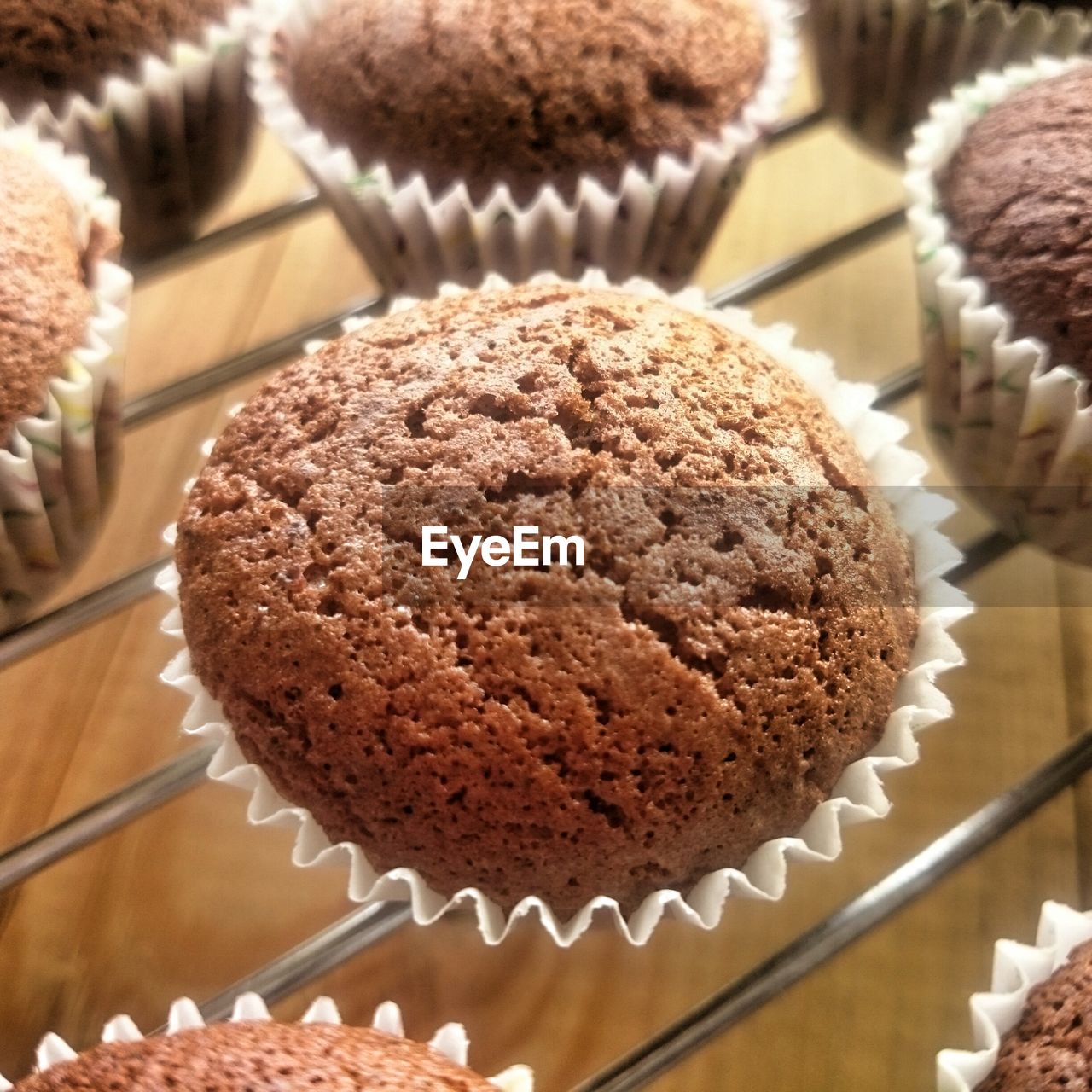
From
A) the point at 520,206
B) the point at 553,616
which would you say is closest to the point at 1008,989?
the point at 553,616

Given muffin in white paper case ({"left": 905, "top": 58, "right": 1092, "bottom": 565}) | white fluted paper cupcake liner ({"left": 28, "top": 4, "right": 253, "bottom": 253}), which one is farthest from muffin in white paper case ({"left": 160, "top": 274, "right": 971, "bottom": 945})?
white fluted paper cupcake liner ({"left": 28, "top": 4, "right": 253, "bottom": 253})

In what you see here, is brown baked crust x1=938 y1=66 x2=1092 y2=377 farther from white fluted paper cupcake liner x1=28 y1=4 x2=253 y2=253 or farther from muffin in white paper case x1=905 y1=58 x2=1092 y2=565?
white fluted paper cupcake liner x1=28 y1=4 x2=253 y2=253

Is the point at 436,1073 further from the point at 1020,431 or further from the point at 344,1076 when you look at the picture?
the point at 1020,431

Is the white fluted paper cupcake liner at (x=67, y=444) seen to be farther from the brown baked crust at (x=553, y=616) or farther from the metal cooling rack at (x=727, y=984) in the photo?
the brown baked crust at (x=553, y=616)

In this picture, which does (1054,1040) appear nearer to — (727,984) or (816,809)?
(816,809)

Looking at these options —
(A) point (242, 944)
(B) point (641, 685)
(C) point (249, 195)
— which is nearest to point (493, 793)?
(B) point (641, 685)

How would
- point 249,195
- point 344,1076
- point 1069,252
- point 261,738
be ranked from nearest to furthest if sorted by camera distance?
1. point 344,1076
2. point 261,738
3. point 1069,252
4. point 249,195

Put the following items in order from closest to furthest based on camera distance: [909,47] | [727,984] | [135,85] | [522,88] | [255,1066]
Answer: [255,1066] → [727,984] → [522,88] → [135,85] → [909,47]
